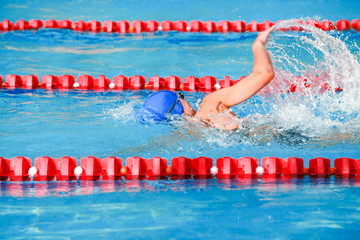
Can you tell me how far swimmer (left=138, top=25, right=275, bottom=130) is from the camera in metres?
3.21

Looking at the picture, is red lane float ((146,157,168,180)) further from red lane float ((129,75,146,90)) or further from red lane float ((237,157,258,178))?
red lane float ((129,75,146,90))

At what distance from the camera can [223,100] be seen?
11.7 feet

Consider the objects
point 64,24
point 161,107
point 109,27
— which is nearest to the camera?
point 161,107

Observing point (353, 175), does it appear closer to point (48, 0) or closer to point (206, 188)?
point (206, 188)

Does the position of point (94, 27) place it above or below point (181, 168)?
above

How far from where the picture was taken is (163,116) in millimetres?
3879

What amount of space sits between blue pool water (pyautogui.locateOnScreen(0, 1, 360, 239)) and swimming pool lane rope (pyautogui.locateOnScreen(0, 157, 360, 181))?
0.07m

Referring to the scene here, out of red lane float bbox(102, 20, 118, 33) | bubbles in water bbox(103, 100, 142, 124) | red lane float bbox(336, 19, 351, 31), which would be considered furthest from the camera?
red lane float bbox(102, 20, 118, 33)

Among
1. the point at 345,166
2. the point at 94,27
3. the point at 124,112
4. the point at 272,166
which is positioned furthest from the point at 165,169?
the point at 94,27

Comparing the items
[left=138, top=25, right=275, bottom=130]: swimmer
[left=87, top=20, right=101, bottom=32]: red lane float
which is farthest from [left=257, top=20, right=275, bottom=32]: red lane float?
[left=138, top=25, right=275, bottom=130]: swimmer

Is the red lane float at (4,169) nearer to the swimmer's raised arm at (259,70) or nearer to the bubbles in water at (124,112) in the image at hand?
the bubbles in water at (124,112)

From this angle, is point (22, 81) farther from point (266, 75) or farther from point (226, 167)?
point (266, 75)

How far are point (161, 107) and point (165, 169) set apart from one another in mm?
619

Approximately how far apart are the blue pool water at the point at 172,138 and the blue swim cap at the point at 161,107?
0.36 ft
